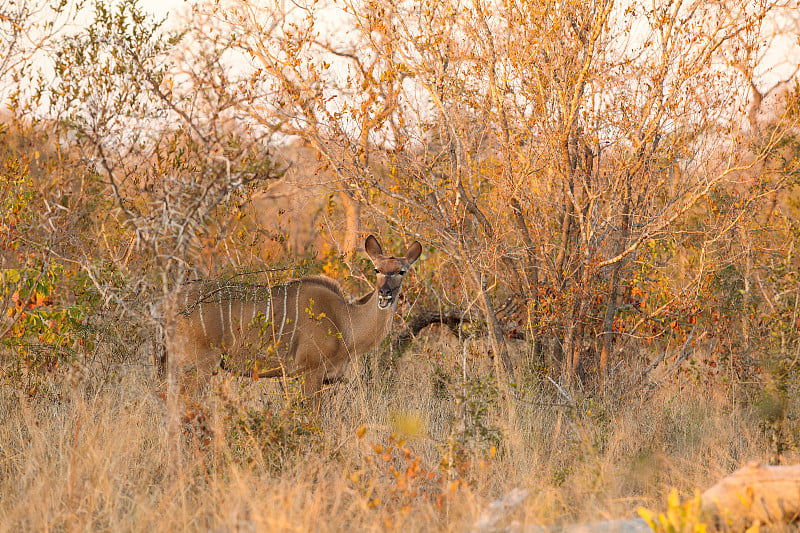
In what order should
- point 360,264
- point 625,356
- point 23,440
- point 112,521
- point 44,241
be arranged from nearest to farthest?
point 112,521 < point 23,440 < point 44,241 < point 625,356 < point 360,264

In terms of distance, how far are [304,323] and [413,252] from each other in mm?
1274

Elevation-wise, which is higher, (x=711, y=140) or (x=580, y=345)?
(x=711, y=140)

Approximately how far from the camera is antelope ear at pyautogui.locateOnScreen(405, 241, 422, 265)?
7838 mm

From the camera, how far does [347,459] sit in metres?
5.09

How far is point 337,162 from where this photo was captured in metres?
6.73

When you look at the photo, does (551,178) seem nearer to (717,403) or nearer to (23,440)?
(717,403)

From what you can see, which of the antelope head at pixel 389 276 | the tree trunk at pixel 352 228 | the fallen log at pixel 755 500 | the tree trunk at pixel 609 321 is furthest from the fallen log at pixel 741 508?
the tree trunk at pixel 352 228

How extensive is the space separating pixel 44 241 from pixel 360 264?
385cm

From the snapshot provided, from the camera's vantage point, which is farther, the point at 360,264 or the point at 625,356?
the point at 360,264

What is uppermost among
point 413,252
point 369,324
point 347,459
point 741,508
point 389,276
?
point 413,252

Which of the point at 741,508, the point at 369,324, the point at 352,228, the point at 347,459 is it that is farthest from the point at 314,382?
the point at 741,508

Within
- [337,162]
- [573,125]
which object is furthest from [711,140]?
[337,162]

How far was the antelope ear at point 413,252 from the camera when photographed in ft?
25.7

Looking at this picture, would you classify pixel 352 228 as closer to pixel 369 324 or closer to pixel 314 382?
pixel 369 324
